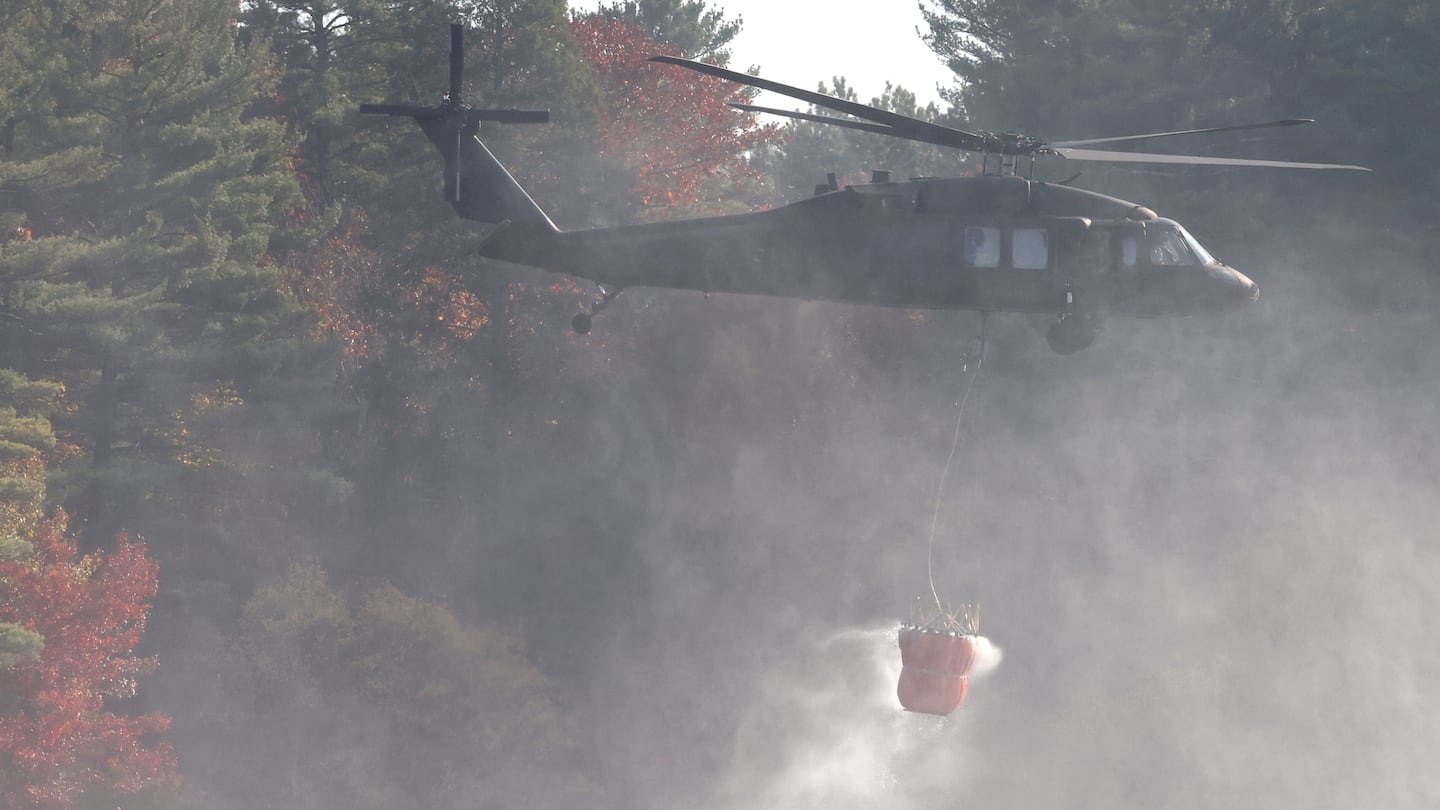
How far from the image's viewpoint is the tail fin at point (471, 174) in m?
23.5

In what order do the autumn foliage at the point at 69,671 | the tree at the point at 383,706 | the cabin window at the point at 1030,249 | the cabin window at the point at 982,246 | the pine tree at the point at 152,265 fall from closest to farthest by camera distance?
the cabin window at the point at 1030,249, the cabin window at the point at 982,246, the pine tree at the point at 152,265, the autumn foliage at the point at 69,671, the tree at the point at 383,706

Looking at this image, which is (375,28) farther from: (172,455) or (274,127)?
(172,455)

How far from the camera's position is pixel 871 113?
1762 centimetres

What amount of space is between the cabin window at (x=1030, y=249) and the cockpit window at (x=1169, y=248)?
1.61 metres

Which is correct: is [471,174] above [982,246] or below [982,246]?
above

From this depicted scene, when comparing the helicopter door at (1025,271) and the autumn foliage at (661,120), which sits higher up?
the autumn foliage at (661,120)

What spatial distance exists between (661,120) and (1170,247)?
34974 mm

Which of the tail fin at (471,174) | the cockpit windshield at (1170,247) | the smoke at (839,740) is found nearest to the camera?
the cockpit windshield at (1170,247)

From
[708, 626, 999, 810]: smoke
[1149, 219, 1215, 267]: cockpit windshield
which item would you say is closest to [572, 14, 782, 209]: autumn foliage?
[708, 626, 999, 810]: smoke

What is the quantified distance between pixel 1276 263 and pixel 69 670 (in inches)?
1511

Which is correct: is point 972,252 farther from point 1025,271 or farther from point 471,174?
point 471,174

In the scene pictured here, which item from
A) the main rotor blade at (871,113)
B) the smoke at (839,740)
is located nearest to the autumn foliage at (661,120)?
the smoke at (839,740)

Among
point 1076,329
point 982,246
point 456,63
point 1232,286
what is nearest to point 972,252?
point 982,246

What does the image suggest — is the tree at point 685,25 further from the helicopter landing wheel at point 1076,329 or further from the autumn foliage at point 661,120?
the helicopter landing wheel at point 1076,329
